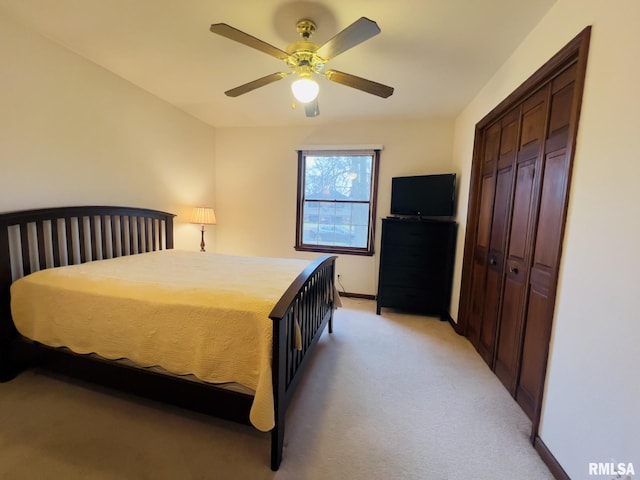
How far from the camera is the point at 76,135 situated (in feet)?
7.91

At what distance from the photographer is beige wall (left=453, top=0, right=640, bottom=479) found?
3.44 ft

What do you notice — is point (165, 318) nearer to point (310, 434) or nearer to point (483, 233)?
point (310, 434)

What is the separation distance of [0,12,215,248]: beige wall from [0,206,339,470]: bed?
0.28 meters

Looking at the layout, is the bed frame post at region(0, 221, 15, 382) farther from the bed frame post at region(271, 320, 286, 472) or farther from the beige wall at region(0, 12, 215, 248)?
the bed frame post at region(271, 320, 286, 472)

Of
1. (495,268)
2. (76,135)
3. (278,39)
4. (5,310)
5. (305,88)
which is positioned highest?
(278,39)

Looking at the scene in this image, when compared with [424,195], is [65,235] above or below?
below

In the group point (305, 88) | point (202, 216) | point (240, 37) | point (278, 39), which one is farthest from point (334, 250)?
point (240, 37)

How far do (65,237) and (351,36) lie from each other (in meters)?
2.74

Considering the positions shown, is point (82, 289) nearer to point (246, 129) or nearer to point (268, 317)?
point (268, 317)

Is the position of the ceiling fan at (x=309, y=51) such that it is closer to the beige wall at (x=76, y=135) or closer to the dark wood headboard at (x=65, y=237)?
the beige wall at (x=76, y=135)

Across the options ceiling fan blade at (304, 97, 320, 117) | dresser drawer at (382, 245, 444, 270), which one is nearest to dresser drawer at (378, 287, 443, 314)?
dresser drawer at (382, 245, 444, 270)

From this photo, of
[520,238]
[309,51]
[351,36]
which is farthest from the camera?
[520,238]

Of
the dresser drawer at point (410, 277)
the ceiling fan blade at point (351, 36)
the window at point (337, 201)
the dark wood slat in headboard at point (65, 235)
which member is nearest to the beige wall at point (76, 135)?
the dark wood slat in headboard at point (65, 235)

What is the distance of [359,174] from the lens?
13.1ft
